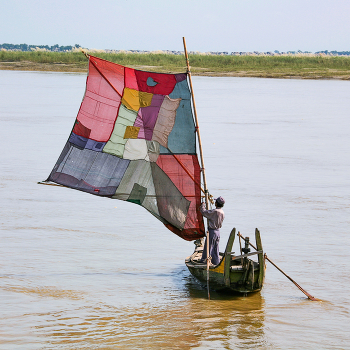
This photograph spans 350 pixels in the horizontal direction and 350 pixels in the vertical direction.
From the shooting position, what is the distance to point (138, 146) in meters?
12.3

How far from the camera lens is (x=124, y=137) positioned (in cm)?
1227

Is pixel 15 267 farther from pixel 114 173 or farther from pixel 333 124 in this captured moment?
pixel 333 124

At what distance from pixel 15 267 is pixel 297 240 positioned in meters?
6.54

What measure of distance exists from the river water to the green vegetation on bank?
163 ft

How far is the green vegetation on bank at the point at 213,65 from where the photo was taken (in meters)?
76.3

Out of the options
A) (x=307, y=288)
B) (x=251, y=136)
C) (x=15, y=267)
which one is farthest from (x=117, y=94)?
(x=251, y=136)

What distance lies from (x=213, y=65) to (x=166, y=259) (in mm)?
73878

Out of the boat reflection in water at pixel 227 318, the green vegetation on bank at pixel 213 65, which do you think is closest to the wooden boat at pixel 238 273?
the boat reflection in water at pixel 227 318

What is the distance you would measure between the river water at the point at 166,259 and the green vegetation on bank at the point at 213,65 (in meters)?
49.7

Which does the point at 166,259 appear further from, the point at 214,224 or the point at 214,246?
the point at 214,224

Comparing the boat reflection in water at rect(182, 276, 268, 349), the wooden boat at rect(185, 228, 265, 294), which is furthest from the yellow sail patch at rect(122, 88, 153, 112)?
the boat reflection in water at rect(182, 276, 268, 349)

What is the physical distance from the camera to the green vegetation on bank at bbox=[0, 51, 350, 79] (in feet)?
250

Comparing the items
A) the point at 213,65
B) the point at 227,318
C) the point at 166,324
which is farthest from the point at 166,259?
the point at 213,65

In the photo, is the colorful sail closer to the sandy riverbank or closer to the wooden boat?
the wooden boat
